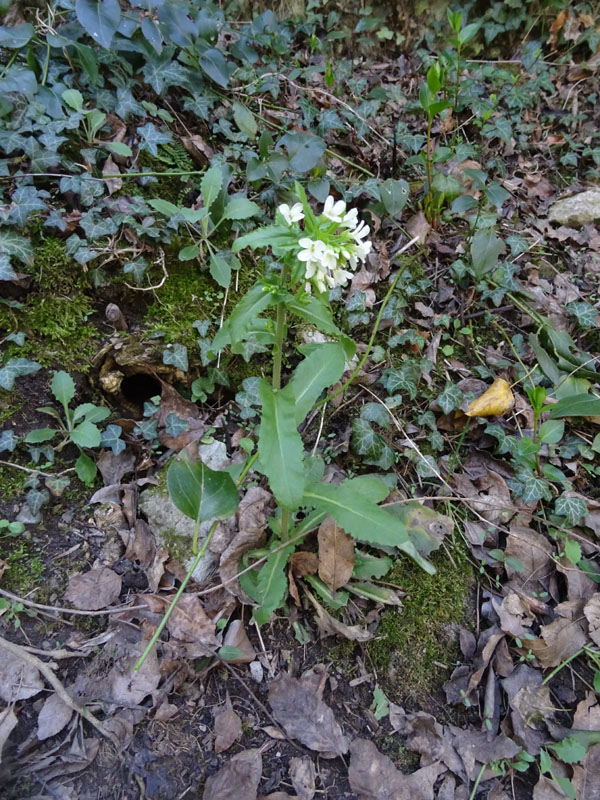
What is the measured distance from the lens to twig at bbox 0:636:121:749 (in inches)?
71.4

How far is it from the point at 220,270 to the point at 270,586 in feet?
5.63

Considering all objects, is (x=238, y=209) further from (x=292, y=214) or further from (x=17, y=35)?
(x=17, y=35)

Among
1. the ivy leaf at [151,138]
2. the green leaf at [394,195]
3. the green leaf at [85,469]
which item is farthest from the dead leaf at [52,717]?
the green leaf at [394,195]

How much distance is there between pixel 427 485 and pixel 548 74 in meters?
4.41

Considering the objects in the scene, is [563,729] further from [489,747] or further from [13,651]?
[13,651]

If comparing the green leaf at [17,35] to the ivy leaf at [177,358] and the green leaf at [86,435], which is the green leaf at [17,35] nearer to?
the ivy leaf at [177,358]

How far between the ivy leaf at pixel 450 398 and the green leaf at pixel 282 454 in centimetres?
131

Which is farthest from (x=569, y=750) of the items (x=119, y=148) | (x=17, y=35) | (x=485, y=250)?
(x=17, y=35)

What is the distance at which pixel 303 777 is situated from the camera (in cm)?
184

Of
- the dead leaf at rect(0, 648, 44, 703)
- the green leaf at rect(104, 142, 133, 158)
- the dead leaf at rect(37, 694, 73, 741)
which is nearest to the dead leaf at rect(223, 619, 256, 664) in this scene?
the dead leaf at rect(37, 694, 73, 741)

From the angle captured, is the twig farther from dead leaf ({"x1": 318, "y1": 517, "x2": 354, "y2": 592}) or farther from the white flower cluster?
the white flower cluster

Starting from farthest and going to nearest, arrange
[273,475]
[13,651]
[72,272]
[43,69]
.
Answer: [43,69]
[72,272]
[13,651]
[273,475]

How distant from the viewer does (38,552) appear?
2219 millimetres

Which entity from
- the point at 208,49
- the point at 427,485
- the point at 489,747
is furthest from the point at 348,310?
the point at 489,747
